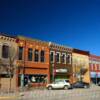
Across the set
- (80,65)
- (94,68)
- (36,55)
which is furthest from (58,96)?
(94,68)

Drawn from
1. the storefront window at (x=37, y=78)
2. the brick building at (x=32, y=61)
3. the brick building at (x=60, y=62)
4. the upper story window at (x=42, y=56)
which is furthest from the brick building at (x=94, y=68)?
the upper story window at (x=42, y=56)

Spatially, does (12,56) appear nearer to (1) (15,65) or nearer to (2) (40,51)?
(1) (15,65)

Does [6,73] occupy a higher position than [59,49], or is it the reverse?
[59,49]

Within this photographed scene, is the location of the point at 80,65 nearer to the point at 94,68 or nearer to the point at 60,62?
the point at 60,62

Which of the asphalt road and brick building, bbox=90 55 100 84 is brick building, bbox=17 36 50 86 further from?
brick building, bbox=90 55 100 84

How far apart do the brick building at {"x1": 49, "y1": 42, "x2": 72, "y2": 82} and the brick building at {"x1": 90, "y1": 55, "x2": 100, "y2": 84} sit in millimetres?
12258

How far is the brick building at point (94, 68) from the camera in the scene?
7150 cm

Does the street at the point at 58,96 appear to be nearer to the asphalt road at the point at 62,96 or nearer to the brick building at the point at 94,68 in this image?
the asphalt road at the point at 62,96

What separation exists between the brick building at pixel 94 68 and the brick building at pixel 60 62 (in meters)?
12.3

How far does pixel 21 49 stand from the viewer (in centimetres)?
4872

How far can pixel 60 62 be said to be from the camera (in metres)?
57.7

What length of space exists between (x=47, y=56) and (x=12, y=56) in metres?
10.0

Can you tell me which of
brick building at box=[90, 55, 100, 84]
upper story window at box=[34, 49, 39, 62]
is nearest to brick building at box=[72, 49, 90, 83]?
brick building at box=[90, 55, 100, 84]

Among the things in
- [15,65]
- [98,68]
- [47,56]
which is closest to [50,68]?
[47,56]
